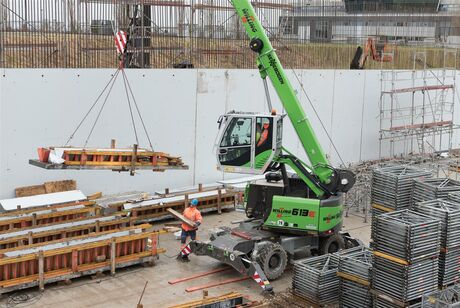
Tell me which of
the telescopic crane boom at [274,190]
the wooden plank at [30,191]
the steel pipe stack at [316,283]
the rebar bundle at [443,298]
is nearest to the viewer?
the rebar bundle at [443,298]

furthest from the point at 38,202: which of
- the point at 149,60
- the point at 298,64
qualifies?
the point at 298,64

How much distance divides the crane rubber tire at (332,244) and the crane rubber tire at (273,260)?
1238mm

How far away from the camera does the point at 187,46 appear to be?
22328 mm

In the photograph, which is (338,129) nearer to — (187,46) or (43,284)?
(187,46)

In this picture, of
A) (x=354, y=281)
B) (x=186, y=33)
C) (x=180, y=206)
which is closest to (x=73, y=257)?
(x=354, y=281)

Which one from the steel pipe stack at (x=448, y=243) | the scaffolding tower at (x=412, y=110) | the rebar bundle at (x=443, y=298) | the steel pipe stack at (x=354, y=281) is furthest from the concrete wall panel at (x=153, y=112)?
the rebar bundle at (x=443, y=298)

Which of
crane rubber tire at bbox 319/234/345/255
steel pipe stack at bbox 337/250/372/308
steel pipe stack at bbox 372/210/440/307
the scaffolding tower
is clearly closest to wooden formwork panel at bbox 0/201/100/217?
crane rubber tire at bbox 319/234/345/255

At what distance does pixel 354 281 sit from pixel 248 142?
4.15 m

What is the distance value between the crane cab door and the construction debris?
5645 millimetres

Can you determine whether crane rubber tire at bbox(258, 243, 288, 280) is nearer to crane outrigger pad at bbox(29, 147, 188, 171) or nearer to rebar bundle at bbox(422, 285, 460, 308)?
crane outrigger pad at bbox(29, 147, 188, 171)

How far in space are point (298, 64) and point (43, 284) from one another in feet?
51.5

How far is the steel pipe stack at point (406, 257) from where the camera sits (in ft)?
34.6

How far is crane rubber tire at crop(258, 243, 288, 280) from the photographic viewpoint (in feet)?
44.4

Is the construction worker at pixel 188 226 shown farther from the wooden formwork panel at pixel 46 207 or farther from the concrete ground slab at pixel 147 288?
the wooden formwork panel at pixel 46 207
